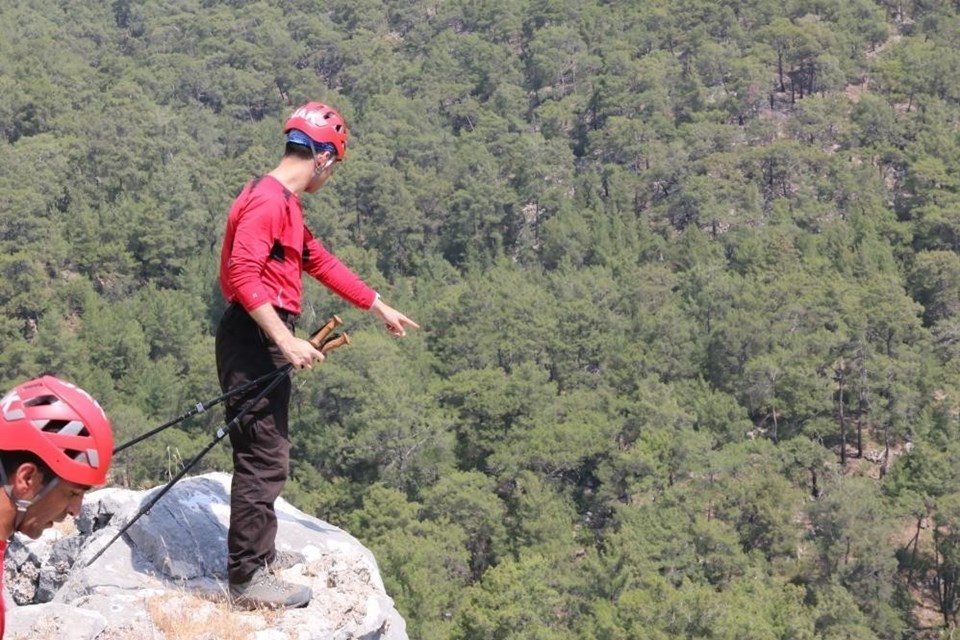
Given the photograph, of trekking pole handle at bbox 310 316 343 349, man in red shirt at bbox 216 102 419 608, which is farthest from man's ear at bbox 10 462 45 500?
trekking pole handle at bbox 310 316 343 349

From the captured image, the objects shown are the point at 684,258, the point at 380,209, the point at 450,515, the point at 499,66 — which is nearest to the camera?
the point at 450,515

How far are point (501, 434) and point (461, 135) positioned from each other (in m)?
35.2

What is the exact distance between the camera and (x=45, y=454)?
2783mm

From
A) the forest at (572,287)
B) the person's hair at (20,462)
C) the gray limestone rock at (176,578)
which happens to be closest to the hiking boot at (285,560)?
the gray limestone rock at (176,578)

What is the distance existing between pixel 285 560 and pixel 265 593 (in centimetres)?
45

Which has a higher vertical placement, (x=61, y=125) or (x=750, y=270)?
(x=61, y=125)

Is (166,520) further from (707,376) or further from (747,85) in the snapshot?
(747,85)

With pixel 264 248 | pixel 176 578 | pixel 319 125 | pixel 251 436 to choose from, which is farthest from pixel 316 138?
pixel 176 578

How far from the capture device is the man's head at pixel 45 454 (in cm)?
276

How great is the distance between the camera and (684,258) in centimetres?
4972

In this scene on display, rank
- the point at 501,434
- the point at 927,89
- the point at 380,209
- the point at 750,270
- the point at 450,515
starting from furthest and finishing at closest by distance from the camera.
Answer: the point at 927,89
the point at 380,209
the point at 750,270
the point at 501,434
the point at 450,515

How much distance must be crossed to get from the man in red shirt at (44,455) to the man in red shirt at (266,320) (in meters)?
1.54

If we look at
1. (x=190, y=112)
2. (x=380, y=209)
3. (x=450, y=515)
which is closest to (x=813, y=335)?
(x=450, y=515)

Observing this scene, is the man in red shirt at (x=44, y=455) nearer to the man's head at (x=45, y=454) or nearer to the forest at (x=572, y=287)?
the man's head at (x=45, y=454)
